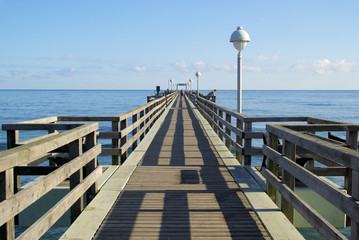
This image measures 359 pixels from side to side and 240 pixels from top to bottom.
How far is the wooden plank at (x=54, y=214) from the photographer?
9.87 ft

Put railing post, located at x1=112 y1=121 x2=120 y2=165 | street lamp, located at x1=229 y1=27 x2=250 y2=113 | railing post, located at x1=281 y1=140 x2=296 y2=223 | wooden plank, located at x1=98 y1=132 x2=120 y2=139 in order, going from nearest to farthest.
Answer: railing post, located at x1=281 y1=140 x2=296 y2=223, wooden plank, located at x1=98 y1=132 x2=120 y2=139, railing post, located at x1=112 y1=121 x2=120 y2=165, street lamp, located at x1=229 y1=27 x2=250 y2=113

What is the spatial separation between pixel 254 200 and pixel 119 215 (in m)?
1.87

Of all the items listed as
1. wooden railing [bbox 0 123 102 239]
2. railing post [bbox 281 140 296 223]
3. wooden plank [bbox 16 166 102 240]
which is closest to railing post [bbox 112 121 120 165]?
wooden railing [bbox 0 123 102 239]

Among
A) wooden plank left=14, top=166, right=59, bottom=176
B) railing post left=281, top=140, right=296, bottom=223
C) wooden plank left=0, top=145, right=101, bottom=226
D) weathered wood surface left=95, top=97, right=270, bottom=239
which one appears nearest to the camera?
wooden plank left=0, top=145, right=101, bottom=226

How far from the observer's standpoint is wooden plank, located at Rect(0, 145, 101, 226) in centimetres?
265

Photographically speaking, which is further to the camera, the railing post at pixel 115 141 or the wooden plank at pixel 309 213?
the railing post at pixel 115 141

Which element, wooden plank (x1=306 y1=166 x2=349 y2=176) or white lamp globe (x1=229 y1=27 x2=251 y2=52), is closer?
wooden plank (x1=306 y1=166 x2=349 y2=176)

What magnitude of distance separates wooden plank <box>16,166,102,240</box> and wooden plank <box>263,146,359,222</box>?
99.4 inches

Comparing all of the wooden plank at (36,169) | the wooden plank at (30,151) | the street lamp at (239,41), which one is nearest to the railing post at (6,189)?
the wooden plank at (30,151)

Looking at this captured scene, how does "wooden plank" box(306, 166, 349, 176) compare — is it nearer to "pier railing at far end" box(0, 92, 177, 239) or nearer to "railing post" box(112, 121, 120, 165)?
"pier railing at far end" box(0, 92, 177, 239)

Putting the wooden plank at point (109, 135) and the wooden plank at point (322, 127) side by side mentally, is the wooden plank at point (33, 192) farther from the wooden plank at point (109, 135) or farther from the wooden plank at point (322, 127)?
the wooden plank at point (322, 127)

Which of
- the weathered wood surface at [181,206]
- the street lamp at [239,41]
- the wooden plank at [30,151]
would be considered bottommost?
the weathered wood surface at [181,206]

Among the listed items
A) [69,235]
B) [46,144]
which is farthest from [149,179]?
[46,144]

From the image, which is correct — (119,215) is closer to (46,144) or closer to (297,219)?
(46,144)
